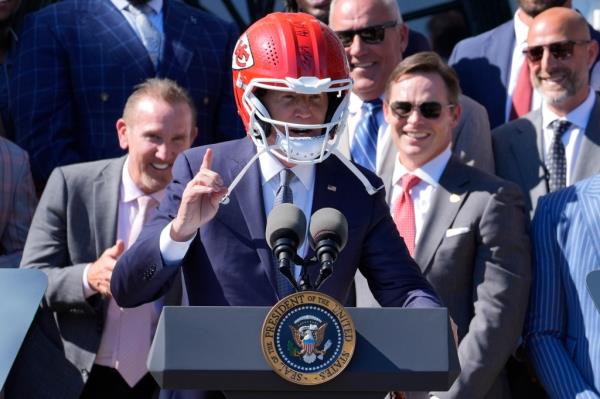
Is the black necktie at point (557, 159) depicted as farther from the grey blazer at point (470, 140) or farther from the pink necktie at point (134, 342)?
the pink necktie at point (134, 342)

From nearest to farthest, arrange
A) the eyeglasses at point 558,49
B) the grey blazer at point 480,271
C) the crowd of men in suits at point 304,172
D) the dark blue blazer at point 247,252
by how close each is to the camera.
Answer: the dark blue blazer at point 247,252
the crowd of men in suits at point 304,172
the grey blazer at point 480,271
the eyeglasses at point 558,49

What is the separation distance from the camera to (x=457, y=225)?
524 centimetres

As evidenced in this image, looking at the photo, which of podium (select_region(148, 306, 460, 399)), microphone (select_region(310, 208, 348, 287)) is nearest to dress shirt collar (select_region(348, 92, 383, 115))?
microphone (select_region(310, 208, 348, 287))

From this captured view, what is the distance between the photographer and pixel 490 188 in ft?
17.4

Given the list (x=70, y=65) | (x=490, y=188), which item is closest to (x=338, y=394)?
(x=490, y=188)

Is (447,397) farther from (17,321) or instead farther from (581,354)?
(17,321)

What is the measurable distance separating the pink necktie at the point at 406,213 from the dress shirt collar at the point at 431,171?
28 mm

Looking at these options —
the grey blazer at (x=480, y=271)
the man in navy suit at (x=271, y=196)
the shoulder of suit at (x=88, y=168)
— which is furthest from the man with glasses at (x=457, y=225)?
the man in navy suit at (x=271, y=196)

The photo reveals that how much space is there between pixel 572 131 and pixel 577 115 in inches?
3.4

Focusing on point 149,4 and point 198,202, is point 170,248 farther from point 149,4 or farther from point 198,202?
point 149,4

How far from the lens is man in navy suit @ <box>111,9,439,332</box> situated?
3.65 m

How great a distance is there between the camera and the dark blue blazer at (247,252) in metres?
3.64

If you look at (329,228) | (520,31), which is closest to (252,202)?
(329,228)

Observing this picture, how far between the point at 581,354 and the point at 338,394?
199 cm
